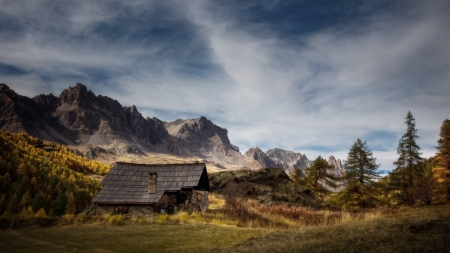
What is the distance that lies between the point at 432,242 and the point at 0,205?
45093 millimetres

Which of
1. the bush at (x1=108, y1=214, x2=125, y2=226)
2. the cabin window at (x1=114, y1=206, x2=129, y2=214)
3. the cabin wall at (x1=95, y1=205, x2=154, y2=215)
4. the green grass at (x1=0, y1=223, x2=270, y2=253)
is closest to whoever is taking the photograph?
the green grass at (x1=0, y1=223, x2=270, y2=253)

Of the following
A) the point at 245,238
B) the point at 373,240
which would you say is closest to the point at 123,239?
the point at 245,238

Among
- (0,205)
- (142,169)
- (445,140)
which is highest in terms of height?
(445,140)

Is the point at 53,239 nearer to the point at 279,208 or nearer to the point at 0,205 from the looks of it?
the point at 279,208

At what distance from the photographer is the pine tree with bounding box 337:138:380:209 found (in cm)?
3559

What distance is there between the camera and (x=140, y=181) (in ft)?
102

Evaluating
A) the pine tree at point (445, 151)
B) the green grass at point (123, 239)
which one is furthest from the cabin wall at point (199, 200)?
the pine tree at point (445, 151)

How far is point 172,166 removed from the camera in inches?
1326

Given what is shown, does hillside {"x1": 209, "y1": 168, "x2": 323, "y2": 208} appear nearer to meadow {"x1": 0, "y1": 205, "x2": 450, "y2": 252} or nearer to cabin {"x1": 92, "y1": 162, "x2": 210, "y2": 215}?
cabin {"x1": 92, "y1": 162, "x2": 210, "y2": 215}

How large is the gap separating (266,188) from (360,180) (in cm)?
1449

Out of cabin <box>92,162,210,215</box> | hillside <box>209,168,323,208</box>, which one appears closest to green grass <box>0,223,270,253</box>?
cabin <box>92,162,210,215</box>

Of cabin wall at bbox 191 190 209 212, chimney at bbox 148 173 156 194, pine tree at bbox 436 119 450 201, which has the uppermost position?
pine tree at bbox 436 119 450 201

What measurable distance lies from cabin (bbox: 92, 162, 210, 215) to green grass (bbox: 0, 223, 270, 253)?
38.5 feet

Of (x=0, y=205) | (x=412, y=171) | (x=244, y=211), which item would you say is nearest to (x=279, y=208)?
(x=244, y=211)
